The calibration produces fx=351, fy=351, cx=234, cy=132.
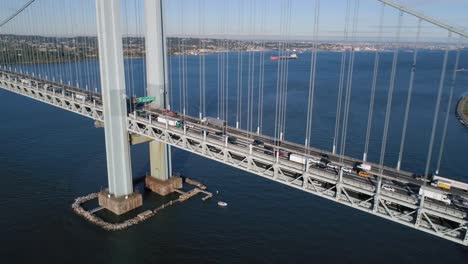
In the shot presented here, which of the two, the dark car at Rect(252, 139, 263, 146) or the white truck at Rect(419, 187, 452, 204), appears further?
the dark car at Rect(252, 139, 263, 146)

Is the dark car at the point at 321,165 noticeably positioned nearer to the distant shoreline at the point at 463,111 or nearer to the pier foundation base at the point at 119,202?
the pier foundation base at the point at 119,202

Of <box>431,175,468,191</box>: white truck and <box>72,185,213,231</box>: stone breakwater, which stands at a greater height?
<box>431,175,468,191</box>: white truck

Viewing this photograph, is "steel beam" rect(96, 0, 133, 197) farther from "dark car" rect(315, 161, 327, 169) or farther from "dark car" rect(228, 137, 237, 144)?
"dark car" rect(315, 161, 327, 169)

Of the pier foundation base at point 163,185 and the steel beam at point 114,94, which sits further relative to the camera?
the pier foundation base at point 163,185

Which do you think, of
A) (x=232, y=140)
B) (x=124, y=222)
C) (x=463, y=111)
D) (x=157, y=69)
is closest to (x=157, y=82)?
(x=157, y=69)

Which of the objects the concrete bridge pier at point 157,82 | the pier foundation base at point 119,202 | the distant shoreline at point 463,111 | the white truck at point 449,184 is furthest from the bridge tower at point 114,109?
the distant shoreline at point 463,111

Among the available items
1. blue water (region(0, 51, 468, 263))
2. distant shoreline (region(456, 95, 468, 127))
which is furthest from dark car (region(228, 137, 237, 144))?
distant shoreline (region(456, 95, 468, 127))
